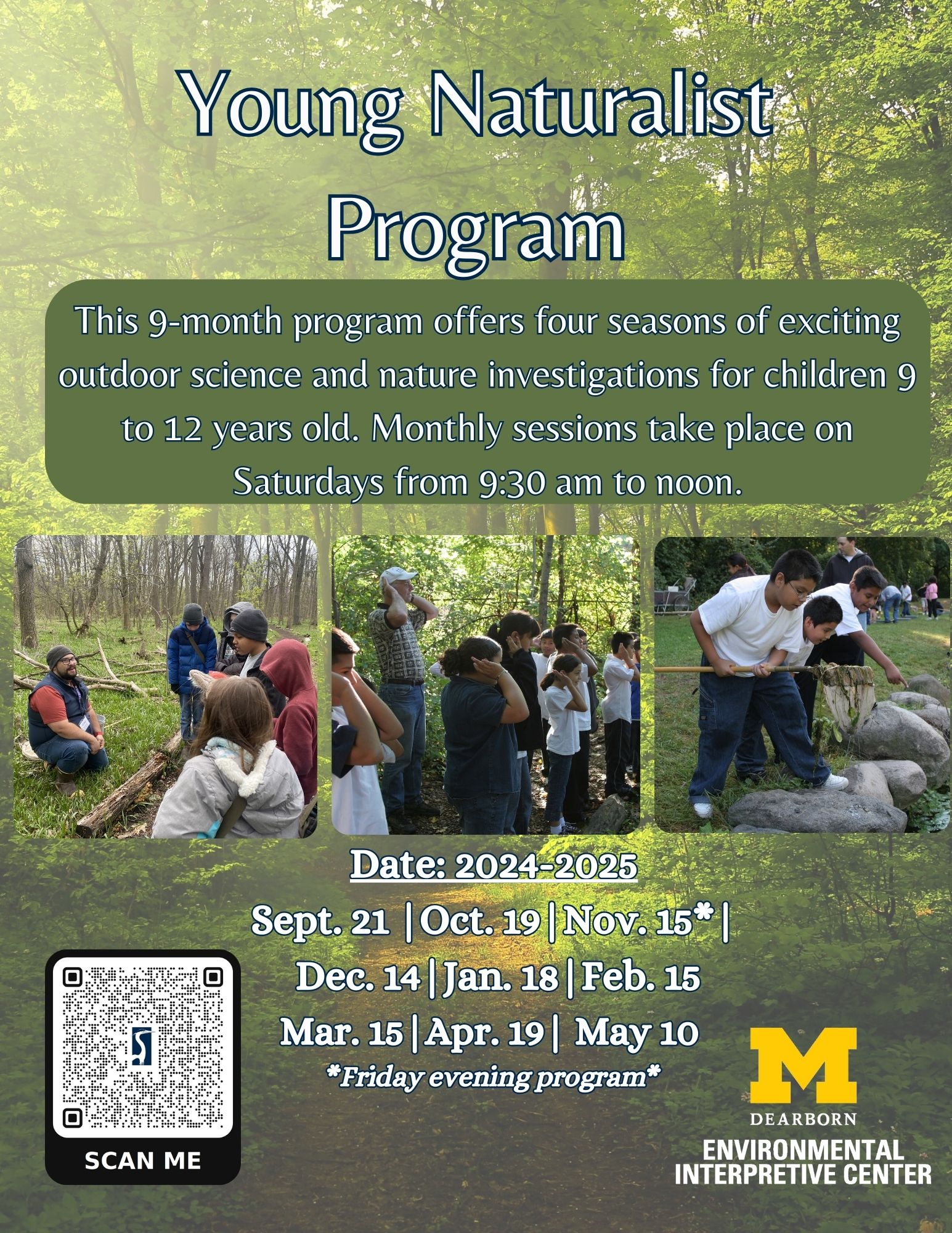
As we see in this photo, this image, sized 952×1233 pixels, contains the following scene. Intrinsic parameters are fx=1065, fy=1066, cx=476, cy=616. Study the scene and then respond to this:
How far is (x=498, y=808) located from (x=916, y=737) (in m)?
2.21

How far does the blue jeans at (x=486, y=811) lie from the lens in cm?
511

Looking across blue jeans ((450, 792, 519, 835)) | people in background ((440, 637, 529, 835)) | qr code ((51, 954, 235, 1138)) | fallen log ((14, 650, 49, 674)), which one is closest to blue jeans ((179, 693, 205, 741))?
fallen log ((14, 650, 49, 674))

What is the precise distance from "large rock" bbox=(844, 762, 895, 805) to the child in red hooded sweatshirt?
2744 mm

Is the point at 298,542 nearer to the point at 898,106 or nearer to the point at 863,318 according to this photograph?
the point at 863,318

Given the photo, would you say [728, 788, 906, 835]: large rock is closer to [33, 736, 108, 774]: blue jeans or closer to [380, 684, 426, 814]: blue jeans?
[380, 684, 426, 814]: blue jeans

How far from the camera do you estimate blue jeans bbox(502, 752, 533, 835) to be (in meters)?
5.21

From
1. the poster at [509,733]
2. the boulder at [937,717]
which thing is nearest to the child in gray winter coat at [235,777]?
the poster at [509,733]

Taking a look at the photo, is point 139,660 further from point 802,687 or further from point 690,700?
point 802,687

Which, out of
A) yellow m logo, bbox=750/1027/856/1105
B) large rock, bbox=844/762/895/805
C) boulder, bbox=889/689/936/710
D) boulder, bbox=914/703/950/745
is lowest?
yellow m logo, bbox=750/1027/856/1105

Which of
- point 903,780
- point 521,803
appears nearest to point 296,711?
point 521,803

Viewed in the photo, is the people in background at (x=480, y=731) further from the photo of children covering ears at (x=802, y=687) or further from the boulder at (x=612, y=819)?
the photo of children covering ears at (x=802, y=687)

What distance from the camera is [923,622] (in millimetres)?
5203

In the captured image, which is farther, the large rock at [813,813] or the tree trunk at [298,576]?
the large rock at [813,813]

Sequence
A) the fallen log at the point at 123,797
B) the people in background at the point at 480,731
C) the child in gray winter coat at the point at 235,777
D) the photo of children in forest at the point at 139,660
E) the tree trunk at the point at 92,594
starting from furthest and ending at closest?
1. the tree trunk at the point at 92,594
2. the fallen log at the point at 123,797
3. the photo of children in forest at the point at 139,660
4. the people in background at the point at 480,731
5. the child in gray winter coat at the point at 235,777
